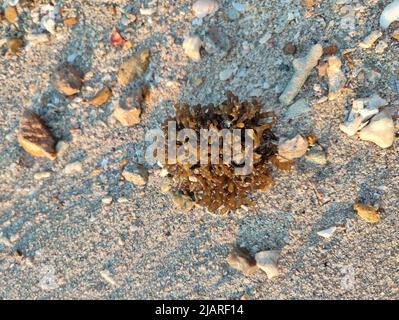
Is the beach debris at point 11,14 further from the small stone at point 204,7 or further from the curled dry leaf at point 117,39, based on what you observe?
the small stone at point 204,7

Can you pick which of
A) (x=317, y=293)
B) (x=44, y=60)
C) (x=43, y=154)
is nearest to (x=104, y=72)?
(x=44, y=60)

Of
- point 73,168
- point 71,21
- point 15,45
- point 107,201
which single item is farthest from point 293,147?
point 15,45

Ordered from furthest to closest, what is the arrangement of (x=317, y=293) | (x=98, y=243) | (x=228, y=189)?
(x=98, y=243) → (x=317, y=293) → (x=228, y=189)

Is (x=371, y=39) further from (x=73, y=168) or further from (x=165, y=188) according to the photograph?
(x=73, y=168)

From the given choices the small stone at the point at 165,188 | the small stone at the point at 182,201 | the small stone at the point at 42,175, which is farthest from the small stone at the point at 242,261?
the small stone at the point at 42,175

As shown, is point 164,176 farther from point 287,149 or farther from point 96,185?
point 287,149

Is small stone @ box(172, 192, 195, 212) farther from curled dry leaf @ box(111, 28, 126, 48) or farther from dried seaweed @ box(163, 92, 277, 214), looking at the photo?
curled dry leaf @ box(111, 28, 126, 48)

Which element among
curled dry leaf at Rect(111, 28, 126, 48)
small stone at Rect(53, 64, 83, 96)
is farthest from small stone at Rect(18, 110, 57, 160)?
curled dry leaf at Rect(111, 28, 126, 48)
